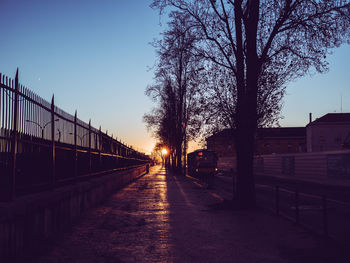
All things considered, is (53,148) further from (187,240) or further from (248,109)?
(248,109)

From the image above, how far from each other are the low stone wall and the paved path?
0.32 meters

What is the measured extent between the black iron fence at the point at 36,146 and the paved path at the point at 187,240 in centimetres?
129

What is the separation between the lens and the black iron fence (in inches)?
228

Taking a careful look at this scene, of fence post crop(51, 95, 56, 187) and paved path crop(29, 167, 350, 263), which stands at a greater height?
fence post crop(51, 95, 56, 187)

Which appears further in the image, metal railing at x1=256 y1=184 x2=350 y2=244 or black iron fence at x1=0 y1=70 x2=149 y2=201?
metal railing at x1=256 y1=184 x2=350 y2=244

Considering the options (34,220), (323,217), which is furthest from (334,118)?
(34,220)

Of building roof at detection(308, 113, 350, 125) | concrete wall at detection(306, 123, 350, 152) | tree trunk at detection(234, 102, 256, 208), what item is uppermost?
building roof at detection(308, 113, 350, 125)

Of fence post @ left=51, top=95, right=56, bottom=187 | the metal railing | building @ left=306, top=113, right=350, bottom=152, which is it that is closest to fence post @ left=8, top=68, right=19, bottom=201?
fence post @ left=51, top=95, right=56, bottom=187

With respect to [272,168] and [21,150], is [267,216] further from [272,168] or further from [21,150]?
[272,168]

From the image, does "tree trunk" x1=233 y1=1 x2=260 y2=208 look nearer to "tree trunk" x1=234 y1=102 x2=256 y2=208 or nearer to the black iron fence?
"tree trunk" x1=234 y1=102 x2=256 y2=208

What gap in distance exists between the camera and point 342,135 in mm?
77938

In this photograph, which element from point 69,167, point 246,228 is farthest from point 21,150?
point 246,228

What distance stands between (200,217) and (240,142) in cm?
372

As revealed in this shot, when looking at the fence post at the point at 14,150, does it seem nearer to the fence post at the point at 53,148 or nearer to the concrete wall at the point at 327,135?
the fence post at the point at 53,148
